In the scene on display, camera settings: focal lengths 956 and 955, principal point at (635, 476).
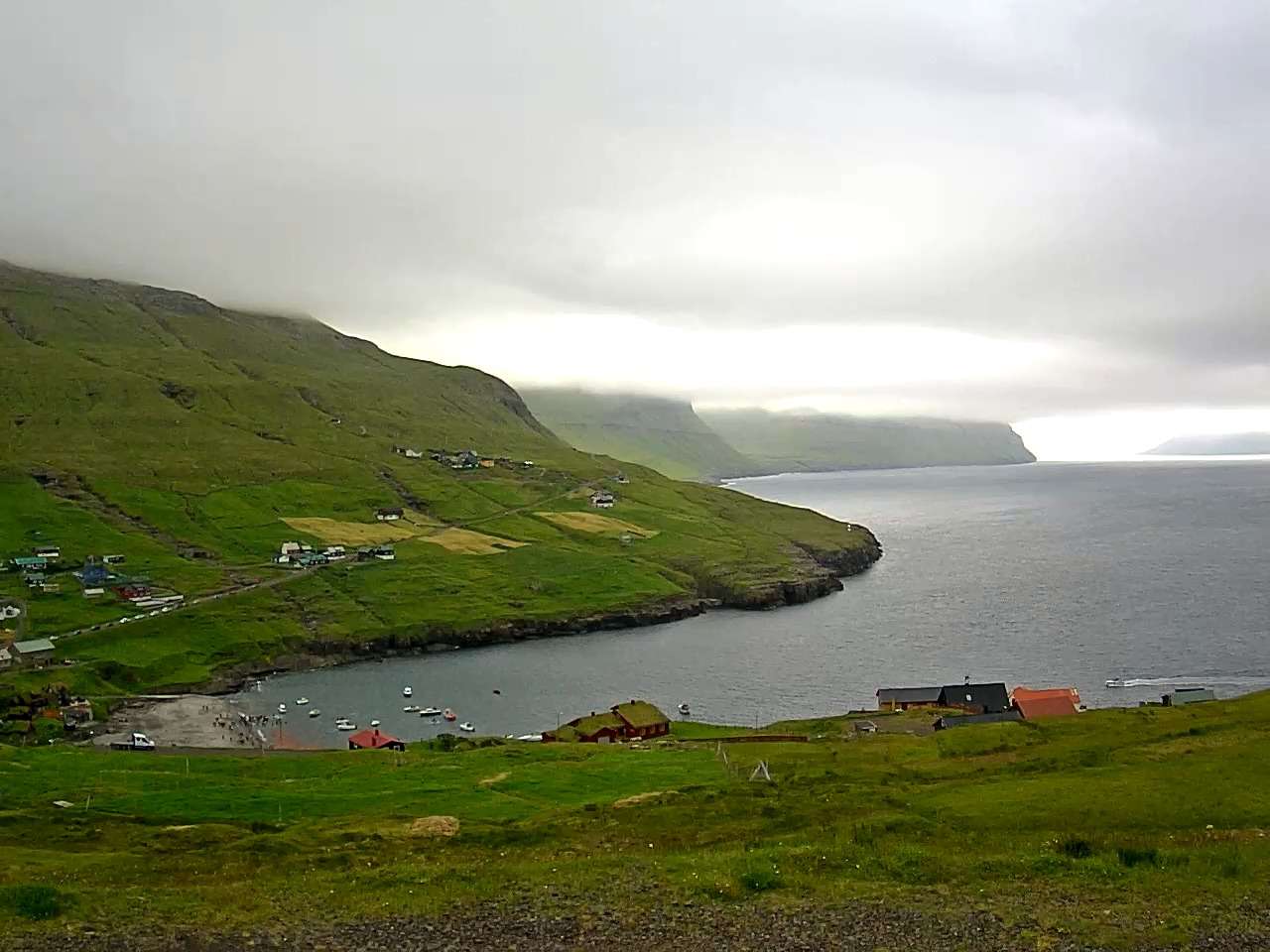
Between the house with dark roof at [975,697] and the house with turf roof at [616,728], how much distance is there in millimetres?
32025

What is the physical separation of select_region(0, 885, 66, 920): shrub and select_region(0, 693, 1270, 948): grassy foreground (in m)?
0.10

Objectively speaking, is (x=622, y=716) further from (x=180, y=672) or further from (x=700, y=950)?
(x=700, y=950)

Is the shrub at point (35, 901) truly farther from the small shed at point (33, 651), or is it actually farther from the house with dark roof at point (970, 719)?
the small shed at point (33, 651)

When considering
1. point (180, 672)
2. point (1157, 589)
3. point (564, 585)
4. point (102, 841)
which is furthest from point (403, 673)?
point (1157, 589)

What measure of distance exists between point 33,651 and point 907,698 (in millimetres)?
115615

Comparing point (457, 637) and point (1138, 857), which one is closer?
point (1138, 857)

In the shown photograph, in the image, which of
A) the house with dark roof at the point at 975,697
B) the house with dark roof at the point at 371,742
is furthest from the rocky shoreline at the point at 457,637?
the house with dark roof at the point at 975,697

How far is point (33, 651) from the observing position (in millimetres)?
130750

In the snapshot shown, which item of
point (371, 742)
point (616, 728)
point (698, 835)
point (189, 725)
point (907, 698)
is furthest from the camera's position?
point (189, 725)

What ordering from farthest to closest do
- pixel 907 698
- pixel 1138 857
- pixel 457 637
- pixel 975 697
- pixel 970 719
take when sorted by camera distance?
pixel 457 637, pixel 907 698, pixel 975 697, pixel 970 719, pixel 1138 857

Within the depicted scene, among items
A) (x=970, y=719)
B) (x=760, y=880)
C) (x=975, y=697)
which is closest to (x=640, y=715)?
(x=970, y=719)

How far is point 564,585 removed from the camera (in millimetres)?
196250

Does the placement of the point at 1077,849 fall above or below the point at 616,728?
above

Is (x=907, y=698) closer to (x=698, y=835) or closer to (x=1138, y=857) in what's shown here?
(x=698, y=835)
